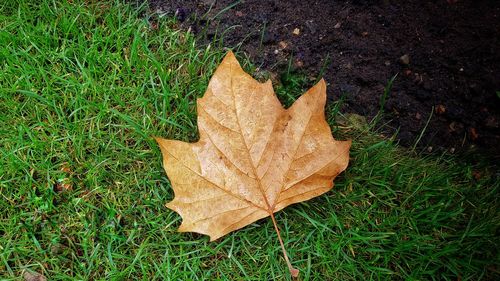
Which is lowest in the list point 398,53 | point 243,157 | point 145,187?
point 145,187

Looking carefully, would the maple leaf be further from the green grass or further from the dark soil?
the dark soil

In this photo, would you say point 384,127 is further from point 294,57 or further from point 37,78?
point 37,78

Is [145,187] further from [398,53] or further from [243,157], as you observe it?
[398,53]

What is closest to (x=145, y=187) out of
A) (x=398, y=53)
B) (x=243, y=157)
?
(x=243, y=157)

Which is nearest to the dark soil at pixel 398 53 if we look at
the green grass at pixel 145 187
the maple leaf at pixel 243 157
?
the green grass at pixel 145 187

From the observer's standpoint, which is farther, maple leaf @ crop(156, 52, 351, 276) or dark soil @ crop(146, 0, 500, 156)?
dark soil @ crop(146, 0, 500, 156)

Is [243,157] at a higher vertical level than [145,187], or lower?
higher

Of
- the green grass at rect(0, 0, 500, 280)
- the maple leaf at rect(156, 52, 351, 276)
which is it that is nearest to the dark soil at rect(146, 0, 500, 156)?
the green grass at rect(0, 0, 500, 280)
